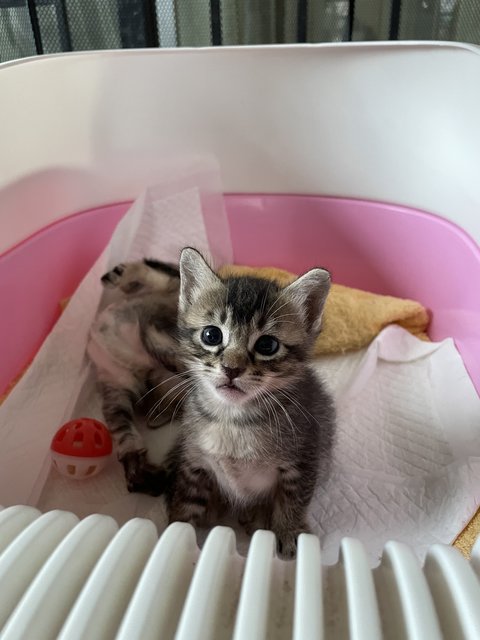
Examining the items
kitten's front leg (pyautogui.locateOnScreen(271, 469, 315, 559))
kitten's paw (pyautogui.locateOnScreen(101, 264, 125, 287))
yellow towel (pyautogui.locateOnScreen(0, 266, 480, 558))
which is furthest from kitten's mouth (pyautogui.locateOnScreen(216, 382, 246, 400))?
kitten's paw (pyautogui.locateOnScreen(101, 264, 125, 287))

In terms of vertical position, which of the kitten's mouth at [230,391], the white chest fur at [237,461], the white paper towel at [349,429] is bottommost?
the white paper towel at [349,429]

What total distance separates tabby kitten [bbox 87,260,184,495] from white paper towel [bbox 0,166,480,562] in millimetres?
60

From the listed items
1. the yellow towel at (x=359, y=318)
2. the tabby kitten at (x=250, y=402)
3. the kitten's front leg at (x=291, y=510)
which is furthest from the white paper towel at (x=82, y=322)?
the kitten's front leg at (x=291, y=510)

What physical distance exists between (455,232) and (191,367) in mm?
916

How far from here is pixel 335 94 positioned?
Result: 179 centimetres

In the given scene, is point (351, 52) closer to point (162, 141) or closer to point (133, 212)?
point (162, 141)

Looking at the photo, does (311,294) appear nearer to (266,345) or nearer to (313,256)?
(266,345)

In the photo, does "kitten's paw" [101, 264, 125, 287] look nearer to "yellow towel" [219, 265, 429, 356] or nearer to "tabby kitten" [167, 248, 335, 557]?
"yellow towel" [219, 265, 429, 356]

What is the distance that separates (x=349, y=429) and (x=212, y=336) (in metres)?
0.55

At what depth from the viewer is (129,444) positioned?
138 centimetres

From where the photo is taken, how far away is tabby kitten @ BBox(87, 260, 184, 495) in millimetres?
1499

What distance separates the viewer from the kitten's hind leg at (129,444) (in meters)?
1.30

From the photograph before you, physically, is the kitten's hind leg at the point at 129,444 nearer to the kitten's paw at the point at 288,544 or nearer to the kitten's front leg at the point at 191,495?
the kitten's front leg at the point at 191,495

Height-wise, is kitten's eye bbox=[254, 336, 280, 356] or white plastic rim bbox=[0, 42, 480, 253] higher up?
white plastic rim bbox=[0, 42, 480, 253]
